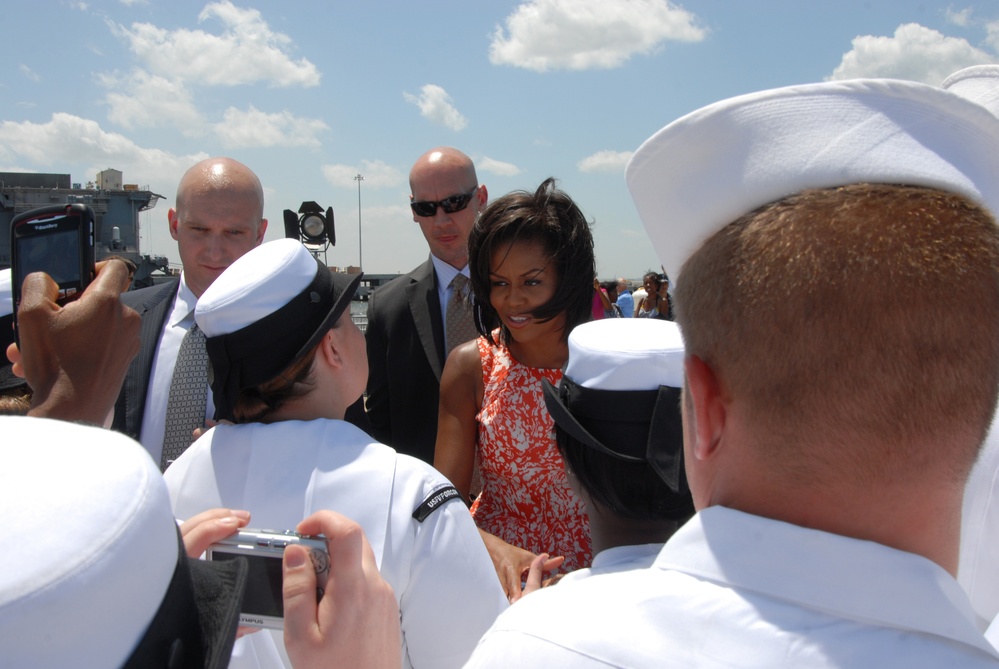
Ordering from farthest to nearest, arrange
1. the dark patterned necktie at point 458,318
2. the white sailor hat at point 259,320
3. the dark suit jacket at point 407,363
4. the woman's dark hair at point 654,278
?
the woman's dark hair at point 654,278, the dark patterned necktie at point 458,318, the dark suit jacket at point 407,363, the white sailor hat at point 259,320

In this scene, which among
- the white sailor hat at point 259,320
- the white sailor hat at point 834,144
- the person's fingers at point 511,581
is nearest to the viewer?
the white sailor hat at point 834,144

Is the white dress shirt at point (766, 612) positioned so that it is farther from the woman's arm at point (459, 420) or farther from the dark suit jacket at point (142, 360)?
the dark suit jacket at point (142, 360)

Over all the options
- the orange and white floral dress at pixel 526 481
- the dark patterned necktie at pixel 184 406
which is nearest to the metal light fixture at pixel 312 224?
the dark patterned necktie at pixel 184 406

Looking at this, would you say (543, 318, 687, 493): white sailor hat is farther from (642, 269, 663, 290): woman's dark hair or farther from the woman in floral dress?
(642, 269, 663, 290): woman's dark hair

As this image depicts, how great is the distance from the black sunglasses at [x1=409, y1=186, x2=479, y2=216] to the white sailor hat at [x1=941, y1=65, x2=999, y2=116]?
109 inches

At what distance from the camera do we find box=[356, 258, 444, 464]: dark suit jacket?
388 centimetres

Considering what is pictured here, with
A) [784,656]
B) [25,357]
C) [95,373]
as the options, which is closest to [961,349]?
[784,656]

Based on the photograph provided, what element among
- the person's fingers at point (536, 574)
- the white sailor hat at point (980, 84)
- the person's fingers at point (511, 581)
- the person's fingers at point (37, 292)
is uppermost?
the white sailor hat at point (980, 84)

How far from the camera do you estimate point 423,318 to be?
13.1 feet

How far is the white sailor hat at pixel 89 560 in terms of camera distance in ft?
2.23

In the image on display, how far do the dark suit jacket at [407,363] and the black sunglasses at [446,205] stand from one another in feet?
1.33

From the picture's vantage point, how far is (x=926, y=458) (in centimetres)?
87

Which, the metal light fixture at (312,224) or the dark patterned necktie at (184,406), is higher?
the metal light fixture at (312,224)

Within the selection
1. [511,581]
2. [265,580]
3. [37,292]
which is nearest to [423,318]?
[511,581]
